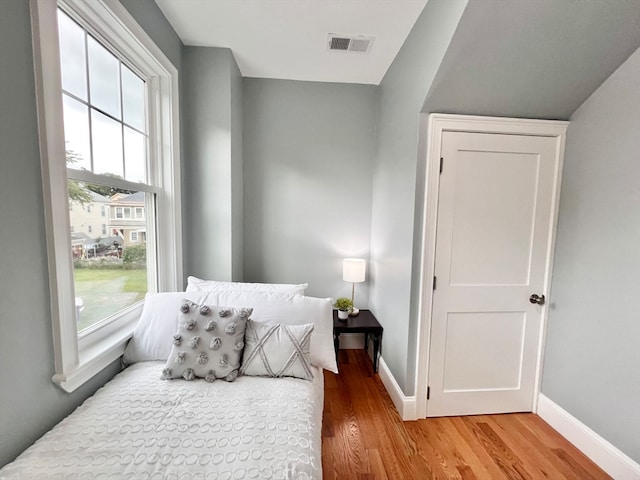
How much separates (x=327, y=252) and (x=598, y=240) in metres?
1.97

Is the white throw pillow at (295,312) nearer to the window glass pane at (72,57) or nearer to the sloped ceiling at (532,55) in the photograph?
the window glass pane at (72,57)

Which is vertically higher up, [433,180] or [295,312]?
[433,180]

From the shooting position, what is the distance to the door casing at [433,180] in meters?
1.82

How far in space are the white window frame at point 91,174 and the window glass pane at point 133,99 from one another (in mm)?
75

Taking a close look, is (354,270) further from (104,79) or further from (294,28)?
(104,79)

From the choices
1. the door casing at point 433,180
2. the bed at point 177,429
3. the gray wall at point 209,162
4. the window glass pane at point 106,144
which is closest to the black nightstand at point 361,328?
the door casing at point 433,180

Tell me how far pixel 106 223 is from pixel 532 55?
99.1 inches

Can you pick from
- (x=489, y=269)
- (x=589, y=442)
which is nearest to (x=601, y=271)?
(x=489, y=269)

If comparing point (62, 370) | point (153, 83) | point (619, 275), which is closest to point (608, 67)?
point (619, 275)

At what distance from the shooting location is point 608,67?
1.59 meters

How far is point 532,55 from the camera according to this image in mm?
1535

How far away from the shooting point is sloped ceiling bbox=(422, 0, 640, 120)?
1.36 meters

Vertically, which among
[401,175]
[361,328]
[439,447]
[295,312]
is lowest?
[439,447]

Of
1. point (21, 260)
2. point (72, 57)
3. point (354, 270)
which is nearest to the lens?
point (21, 260)
